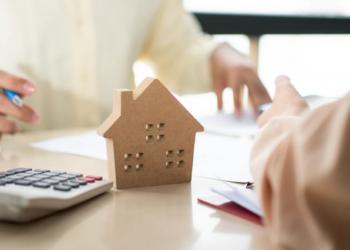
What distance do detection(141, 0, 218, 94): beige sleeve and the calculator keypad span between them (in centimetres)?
91

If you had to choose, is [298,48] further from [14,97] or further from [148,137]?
[148,137]

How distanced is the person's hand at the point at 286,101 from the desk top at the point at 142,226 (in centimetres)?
13

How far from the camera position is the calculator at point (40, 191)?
12.7 inches

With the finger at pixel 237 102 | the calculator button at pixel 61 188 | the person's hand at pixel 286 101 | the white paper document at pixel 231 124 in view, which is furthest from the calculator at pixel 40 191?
the finger at pixel 237 102

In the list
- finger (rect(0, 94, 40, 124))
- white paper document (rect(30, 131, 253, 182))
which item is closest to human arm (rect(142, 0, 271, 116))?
white paper document (rect(30, 131, 253, 182))

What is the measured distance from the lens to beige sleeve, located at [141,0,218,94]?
1321mm

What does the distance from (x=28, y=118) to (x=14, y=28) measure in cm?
42

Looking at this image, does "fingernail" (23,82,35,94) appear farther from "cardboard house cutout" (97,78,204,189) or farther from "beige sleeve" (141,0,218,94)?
"beige sleeve" (141,0,218,94)

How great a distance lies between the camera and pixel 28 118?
772 millimetres

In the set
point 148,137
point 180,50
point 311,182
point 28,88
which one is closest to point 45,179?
point 148,137

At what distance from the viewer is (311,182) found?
8.9 inches

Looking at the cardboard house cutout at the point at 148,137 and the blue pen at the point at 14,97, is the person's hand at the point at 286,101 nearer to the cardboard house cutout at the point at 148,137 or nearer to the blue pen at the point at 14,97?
the cardboard house cutout at the point at 148,137

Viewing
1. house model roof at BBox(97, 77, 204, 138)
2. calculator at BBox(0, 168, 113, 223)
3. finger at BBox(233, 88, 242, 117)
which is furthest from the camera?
finger at BBox(233, 88, 242, 117)

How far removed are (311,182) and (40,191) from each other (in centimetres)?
24
